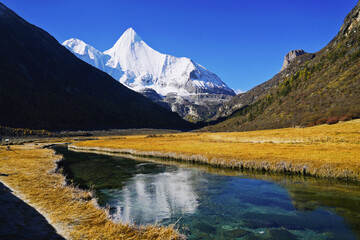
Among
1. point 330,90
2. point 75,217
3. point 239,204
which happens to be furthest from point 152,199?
point 330,90

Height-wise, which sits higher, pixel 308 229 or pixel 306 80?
pixel 306 80

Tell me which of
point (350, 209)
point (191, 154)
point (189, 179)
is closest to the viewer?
point (350, 209)

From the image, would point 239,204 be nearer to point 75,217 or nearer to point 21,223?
point 75,217

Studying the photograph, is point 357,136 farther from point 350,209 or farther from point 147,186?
point 147,186

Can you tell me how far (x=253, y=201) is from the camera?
19.8 m

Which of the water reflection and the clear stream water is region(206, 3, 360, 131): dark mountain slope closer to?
the clear stream water

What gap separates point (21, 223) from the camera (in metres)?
10.2

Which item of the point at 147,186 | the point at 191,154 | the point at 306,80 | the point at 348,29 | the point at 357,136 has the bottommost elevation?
the point at 147,186

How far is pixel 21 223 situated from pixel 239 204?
50.7 feet

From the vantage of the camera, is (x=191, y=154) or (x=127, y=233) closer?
(x=127, y=233)

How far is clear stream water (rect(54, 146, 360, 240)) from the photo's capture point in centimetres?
1408

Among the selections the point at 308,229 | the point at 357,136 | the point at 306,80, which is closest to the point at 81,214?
the point at 308,229

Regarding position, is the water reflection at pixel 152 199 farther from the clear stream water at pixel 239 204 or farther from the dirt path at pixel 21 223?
the dirt path at pixel 21 223

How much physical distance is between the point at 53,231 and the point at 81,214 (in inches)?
100
